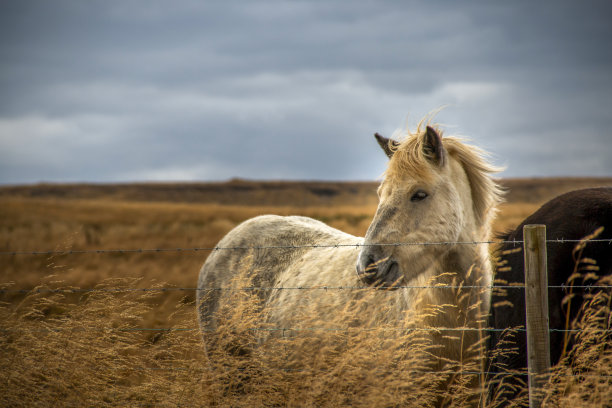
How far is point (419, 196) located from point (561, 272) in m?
1.09

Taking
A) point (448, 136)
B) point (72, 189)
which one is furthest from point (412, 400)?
point (72, 189)

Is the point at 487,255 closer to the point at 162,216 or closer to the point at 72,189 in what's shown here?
the point at 162,216

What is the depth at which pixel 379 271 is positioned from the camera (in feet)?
11.4

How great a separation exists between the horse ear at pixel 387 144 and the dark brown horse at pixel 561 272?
1.31 m

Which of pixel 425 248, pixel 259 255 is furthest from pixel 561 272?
pixel 259 255

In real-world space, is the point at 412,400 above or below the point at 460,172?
below

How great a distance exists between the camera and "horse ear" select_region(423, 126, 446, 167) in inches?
151

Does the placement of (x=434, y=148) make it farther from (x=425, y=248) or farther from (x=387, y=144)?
(x=425, y=248)

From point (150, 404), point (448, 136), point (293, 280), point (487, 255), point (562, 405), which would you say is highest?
point (448, 136)

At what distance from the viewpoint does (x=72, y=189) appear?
55.2 m

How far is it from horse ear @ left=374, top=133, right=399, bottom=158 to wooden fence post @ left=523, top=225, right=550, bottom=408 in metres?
1.59

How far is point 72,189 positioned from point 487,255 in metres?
57.9

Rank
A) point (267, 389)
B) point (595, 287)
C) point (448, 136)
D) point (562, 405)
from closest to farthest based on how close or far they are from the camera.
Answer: point (562, 405) < point (595, 287) < point (267, 389) < point (448, 136)

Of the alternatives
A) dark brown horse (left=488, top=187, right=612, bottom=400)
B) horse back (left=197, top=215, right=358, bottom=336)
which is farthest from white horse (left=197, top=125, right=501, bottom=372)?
horse back (left=197, top=215, right=358, bottom=336)
